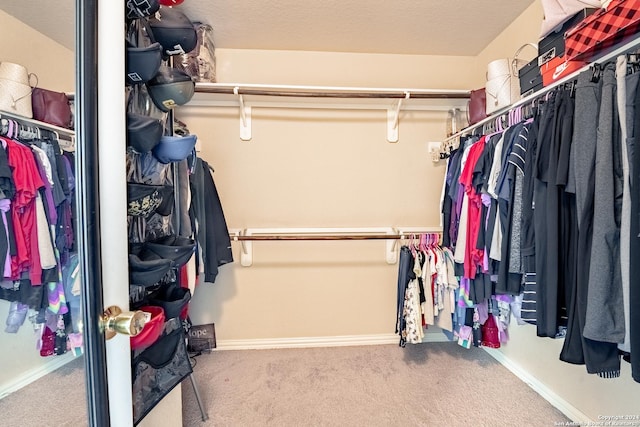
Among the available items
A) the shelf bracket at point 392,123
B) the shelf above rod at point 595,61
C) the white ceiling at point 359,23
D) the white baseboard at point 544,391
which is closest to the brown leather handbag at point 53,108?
the white ceiling at point 359,23

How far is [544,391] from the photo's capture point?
5.08ft

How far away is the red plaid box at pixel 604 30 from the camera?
0.82m

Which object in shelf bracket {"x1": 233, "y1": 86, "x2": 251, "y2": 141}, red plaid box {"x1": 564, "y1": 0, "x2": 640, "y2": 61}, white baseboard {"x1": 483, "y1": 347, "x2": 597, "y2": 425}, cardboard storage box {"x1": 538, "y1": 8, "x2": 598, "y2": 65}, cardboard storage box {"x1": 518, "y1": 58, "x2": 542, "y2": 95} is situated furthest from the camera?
shelf bracket {"x1": 233, "y1": 86, "x2": 251, "y2": 141}

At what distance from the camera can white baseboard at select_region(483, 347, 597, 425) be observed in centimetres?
135

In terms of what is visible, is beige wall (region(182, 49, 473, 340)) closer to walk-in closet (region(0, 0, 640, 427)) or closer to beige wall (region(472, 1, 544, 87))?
walk-in closet (region(0, 0, 640, 427))

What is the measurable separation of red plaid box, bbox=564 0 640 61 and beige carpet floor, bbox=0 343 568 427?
1.71m

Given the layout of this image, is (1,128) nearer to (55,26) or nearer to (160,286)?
(55,26)

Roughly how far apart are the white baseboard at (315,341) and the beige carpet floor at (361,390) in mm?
49

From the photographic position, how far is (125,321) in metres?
0.55

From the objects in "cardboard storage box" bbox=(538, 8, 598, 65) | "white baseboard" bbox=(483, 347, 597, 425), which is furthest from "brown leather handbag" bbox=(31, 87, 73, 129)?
"white baseboard" bbox=(483, 347, 597, 425)

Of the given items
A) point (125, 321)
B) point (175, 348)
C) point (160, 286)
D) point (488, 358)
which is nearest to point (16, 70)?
point (125, 321)

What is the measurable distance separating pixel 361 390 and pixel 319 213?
3.87 ft

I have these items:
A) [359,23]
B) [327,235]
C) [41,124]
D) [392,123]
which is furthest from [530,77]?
[41,124]

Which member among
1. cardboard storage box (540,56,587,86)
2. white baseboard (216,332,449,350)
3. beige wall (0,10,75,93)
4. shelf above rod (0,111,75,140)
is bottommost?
white baseboard (216,332,449,350)
